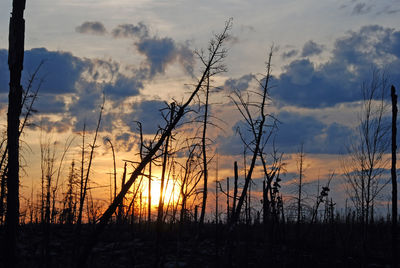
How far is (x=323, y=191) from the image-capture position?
17734mm

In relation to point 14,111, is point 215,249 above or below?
below

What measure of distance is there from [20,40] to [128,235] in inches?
522

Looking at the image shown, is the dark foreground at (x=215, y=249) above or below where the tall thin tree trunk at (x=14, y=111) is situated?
below

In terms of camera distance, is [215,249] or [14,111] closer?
[14,111]

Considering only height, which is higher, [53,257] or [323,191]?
[323,191]

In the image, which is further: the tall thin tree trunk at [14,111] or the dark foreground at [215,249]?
the dark foreground at [215,249]

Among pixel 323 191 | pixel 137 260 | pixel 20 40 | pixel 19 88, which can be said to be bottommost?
pixel 137 260

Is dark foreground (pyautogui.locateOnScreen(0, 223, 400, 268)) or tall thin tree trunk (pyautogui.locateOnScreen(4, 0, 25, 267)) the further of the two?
dark foreground (pyautogui.locateOnScreen(0, 223, 400, 268))

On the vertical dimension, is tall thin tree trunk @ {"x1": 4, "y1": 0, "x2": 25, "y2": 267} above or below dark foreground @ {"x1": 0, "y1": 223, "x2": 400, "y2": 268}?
above

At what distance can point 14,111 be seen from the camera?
10242 mm

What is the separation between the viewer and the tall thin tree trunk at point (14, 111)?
9906 mm

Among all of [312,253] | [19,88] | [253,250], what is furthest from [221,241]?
[19,88]

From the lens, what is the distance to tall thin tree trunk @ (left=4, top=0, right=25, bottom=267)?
991cm

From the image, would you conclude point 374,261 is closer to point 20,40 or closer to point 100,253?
point 100,253
